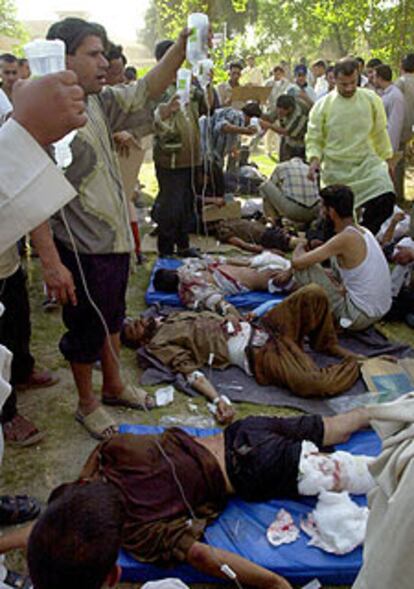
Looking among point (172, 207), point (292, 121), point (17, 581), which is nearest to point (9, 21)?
point (292, 121)

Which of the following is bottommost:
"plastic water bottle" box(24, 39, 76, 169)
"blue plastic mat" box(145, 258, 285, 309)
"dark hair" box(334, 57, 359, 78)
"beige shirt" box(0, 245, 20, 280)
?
"blue plastic mat" box(145, 258, 285, 309)

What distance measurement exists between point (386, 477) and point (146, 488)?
1.37 m

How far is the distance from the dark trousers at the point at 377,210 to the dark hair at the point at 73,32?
363 cm

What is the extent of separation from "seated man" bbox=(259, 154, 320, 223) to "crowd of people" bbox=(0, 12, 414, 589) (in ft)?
2.38

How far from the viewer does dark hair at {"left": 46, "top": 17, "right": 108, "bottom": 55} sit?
2.64m

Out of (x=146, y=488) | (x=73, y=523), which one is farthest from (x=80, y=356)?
(x=73, y=523)

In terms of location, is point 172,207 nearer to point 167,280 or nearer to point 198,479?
point 167,280

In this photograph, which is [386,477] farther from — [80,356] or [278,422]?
[80,356]

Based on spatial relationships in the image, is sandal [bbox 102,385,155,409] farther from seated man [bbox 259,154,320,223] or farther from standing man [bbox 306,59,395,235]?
seated man [bbox 259,154,320,223]

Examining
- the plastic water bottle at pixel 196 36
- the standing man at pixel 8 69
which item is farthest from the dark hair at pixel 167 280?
the plastic water bottle at pixel 196 36

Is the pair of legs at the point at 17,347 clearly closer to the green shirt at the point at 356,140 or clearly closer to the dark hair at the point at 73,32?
the dark hair at the point at 73,32

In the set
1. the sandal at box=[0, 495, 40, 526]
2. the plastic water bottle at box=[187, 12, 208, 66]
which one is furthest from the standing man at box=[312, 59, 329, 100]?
the sandal at box=[0, 495, 40, 526]

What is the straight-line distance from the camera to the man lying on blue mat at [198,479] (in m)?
2.32

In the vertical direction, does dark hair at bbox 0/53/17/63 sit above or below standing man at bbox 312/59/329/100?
above
